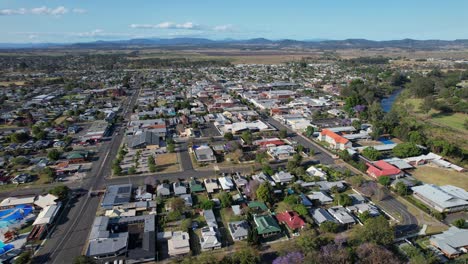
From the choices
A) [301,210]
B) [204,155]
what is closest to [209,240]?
[301,210]

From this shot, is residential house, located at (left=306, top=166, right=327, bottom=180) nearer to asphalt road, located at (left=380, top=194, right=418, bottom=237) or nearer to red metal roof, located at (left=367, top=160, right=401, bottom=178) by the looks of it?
red metal roof, located at (left=367, top=160, right=401, bottom=178)

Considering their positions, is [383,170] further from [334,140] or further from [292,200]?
[292,200]

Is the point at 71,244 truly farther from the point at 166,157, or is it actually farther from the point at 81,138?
the point at 81,138

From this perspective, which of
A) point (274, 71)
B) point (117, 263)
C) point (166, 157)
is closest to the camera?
point (117, 263)

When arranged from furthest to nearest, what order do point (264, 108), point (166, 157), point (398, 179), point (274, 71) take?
point (274, 71) < point (264, 108) < point (166, 157) < point (398, 179)

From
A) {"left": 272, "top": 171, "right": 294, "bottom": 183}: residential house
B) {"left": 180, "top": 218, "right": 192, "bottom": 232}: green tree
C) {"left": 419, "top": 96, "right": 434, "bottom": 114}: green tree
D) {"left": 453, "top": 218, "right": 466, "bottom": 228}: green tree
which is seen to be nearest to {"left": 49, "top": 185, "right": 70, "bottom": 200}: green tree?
{"left": 180, "top": 218, "right": 192, "bottom": 232}: green tree

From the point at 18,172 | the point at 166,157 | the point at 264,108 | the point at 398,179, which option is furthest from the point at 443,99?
the point at 18,172

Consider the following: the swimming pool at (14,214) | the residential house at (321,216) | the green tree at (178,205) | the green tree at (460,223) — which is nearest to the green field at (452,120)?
the green tree at (460,223)
